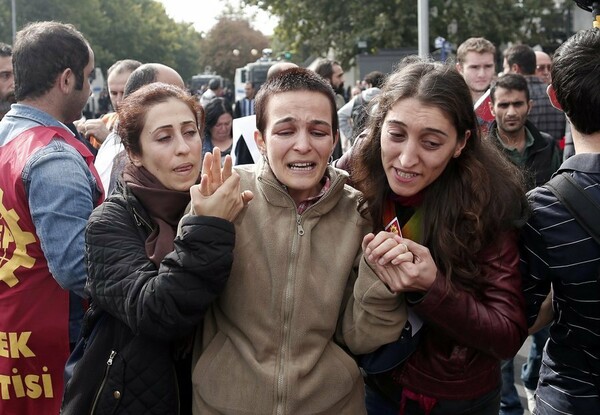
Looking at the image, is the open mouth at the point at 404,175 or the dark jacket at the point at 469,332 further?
the open mouth at the point at 404,175

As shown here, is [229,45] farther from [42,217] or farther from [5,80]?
[42,217]

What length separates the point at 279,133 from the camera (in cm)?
250

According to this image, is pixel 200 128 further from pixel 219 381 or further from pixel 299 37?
pixel 299 37

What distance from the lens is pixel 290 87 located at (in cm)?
251

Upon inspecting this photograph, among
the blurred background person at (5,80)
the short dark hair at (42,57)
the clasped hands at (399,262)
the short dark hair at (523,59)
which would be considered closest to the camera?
the clasped hands at (399,262)

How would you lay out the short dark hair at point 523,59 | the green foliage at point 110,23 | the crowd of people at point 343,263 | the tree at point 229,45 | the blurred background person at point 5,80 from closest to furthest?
the crowd of people at point 343,263
the blurred background person at point 5,80
the short dark hair at point 523,59
the green foliage at point 110,23
the tree at point 229,45

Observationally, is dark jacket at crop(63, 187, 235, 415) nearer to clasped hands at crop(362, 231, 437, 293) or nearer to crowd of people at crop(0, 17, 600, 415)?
crowd of people at crop(0, 17, 600, 415)

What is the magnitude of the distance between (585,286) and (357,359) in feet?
2.50

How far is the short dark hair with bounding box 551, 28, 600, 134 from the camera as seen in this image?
2332 mm

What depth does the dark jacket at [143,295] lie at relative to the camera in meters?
2.31

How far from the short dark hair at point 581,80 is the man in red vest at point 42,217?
6.07ft

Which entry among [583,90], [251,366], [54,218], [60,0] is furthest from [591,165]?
[60,0]

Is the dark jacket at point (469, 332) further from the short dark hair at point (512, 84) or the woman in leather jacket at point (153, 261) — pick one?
the short dark hair at point (512, 84)

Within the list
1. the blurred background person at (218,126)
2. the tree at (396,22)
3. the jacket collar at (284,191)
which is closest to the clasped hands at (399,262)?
the jacket collar at (284,191)
